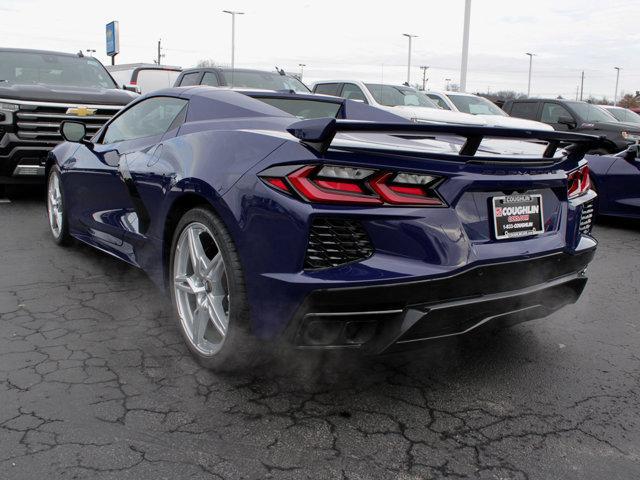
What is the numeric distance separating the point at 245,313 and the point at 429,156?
101 centimetres

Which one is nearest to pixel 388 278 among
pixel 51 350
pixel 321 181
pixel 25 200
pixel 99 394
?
pixel 321 181

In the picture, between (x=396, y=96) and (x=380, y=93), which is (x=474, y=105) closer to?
(x=396, y=96)

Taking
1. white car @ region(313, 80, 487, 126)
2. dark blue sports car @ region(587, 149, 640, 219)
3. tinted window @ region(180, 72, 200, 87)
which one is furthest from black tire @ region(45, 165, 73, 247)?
white car @ region(313, 80, 487, 126)

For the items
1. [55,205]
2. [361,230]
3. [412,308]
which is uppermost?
[361,230]

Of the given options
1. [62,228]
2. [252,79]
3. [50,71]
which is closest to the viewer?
[62,228]

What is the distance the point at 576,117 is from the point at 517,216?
39.9 feet

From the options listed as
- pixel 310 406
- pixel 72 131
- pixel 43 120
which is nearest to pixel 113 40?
pixel 43 120

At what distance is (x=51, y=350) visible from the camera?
3391 millimetres

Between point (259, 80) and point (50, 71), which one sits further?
point (259, 80)

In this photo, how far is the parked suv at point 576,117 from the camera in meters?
12.8

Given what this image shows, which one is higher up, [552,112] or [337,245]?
[552,112]

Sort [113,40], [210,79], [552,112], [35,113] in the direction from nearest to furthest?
[35,113] < [210,79] < [552,112] < [113,40]

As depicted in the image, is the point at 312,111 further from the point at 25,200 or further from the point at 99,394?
the point at 25,200

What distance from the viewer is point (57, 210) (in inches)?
229
